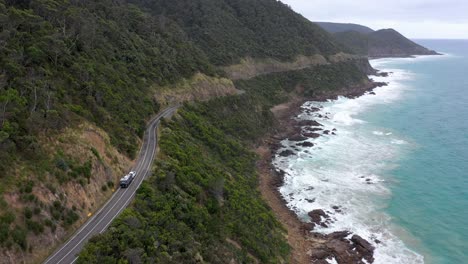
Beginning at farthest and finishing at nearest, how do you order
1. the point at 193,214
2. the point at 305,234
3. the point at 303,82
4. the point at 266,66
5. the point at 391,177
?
the point at 266,66 < the point at 303,82 < the point at 391,177 < the point at 305,234 < the point at 193,214

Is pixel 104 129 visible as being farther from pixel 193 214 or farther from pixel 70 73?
pixel 193 214

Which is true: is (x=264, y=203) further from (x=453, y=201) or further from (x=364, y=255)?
(x=453, y=201)

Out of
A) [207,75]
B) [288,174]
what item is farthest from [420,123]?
[207,75]

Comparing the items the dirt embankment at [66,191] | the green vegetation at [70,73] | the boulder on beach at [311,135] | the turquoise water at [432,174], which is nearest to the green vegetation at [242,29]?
the boulder on beach at [311,135]

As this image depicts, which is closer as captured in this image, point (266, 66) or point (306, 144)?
point (306, 144)

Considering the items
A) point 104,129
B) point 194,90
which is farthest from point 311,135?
point 104,129

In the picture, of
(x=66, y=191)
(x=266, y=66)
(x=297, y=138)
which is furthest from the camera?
(x=266, y=66)
